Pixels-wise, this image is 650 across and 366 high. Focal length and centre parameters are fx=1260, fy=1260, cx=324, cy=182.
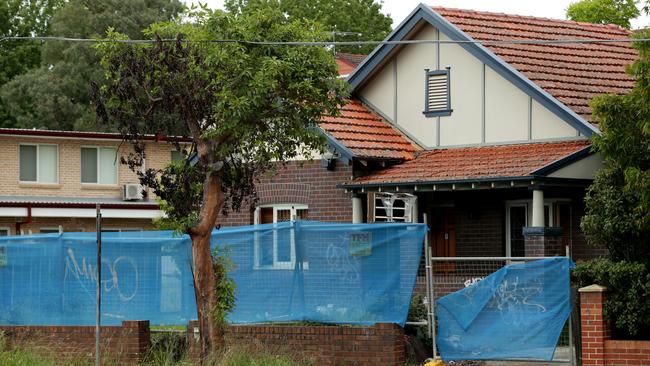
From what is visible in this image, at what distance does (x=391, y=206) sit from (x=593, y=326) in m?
8.89

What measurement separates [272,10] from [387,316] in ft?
15.7

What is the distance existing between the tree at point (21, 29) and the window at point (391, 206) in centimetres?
4508

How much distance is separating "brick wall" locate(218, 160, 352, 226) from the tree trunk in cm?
803

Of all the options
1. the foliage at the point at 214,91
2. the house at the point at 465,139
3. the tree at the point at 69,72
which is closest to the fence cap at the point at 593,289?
the foliage at the point at 214,91

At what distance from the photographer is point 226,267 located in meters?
19.0

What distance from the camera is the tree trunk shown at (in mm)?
18000

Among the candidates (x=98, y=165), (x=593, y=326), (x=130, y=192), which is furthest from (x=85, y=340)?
(x=98, y=165)

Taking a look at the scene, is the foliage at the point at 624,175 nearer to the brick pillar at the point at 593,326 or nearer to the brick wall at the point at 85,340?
the brick pillar at the point at 593,326

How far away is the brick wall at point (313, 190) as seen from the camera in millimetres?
26703

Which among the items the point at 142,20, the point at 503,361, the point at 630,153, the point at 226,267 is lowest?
the point at 503,361

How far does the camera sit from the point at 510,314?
Result: 58.2 ft

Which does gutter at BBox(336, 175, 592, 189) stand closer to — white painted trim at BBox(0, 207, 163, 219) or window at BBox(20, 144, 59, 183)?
white painted trim at BBox(0, 207, 163, 219)

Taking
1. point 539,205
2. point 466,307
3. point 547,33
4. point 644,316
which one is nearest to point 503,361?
point 466,307

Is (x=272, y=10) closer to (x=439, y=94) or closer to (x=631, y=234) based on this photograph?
(x=631, y=234)
